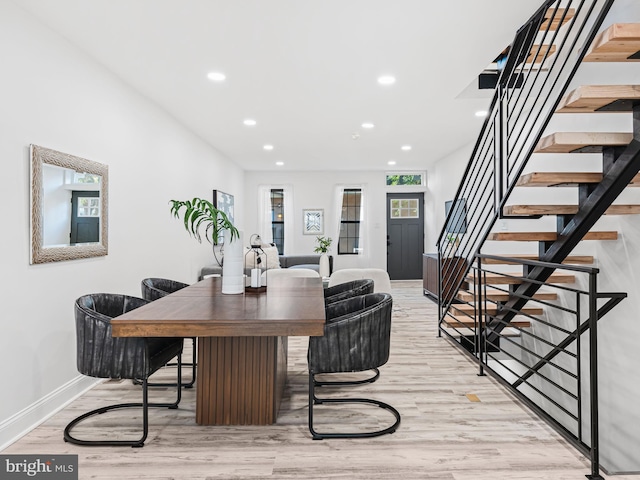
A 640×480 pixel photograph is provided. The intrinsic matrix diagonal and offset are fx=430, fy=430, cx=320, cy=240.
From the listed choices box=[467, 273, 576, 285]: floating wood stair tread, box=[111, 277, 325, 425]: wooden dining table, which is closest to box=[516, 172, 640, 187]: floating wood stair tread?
box=[467, 273, 576, 285]: floating wood stair tread

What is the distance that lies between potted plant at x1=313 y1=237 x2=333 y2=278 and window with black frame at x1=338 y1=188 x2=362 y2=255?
0.40 m

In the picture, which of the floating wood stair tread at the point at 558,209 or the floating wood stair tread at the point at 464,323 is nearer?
the floating wood stair tread at the point at 558,209

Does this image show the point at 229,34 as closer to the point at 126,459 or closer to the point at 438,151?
the point at 126,459

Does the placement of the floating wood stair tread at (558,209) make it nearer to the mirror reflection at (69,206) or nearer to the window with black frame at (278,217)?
the mirror reflection at (69,206)

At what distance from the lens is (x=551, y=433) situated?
2.52 metres

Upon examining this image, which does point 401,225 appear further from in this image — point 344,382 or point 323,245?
point 344,382

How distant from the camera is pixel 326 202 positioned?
9.71 meters

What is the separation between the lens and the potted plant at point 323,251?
318 inches

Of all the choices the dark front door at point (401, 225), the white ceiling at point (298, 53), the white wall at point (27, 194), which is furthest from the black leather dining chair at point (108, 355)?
the dark front door at point (401, 225)

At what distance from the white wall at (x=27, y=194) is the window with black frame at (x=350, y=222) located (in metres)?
5.54

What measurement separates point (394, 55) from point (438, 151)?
445 centimetres

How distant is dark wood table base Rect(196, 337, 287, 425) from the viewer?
2.64m

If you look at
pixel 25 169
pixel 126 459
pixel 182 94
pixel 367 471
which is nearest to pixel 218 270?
pixel 182 94

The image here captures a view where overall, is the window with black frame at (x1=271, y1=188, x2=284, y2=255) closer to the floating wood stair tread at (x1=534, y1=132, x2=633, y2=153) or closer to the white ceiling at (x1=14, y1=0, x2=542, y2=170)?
the white ceiling at (x1=14, y1=0, x2=542, y2=170)
